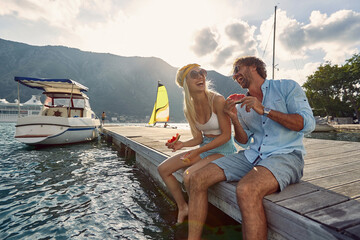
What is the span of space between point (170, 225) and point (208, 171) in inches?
62.9

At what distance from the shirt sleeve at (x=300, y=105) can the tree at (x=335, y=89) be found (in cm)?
4118

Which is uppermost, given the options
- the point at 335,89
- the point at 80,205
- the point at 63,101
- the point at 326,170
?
the point at 335,89

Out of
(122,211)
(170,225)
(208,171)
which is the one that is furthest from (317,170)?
(122,211)

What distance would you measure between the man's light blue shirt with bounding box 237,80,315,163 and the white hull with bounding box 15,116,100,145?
38.3 feet

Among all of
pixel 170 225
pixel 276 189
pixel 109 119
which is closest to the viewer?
pixel 276 189

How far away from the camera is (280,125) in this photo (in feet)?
6.86

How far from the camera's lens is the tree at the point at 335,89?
112 ft

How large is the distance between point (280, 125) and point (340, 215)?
95cm

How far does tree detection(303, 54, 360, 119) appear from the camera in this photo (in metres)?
34.1

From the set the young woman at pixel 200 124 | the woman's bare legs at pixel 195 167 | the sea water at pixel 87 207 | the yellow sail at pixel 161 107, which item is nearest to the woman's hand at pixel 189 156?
the young woman at pixel 200 124

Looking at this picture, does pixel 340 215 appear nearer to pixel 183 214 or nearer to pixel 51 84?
pixel 183 214

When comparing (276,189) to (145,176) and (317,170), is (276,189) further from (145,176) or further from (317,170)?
(145,176)

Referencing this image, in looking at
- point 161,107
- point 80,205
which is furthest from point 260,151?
point 161,107

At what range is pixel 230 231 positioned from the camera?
286cm
